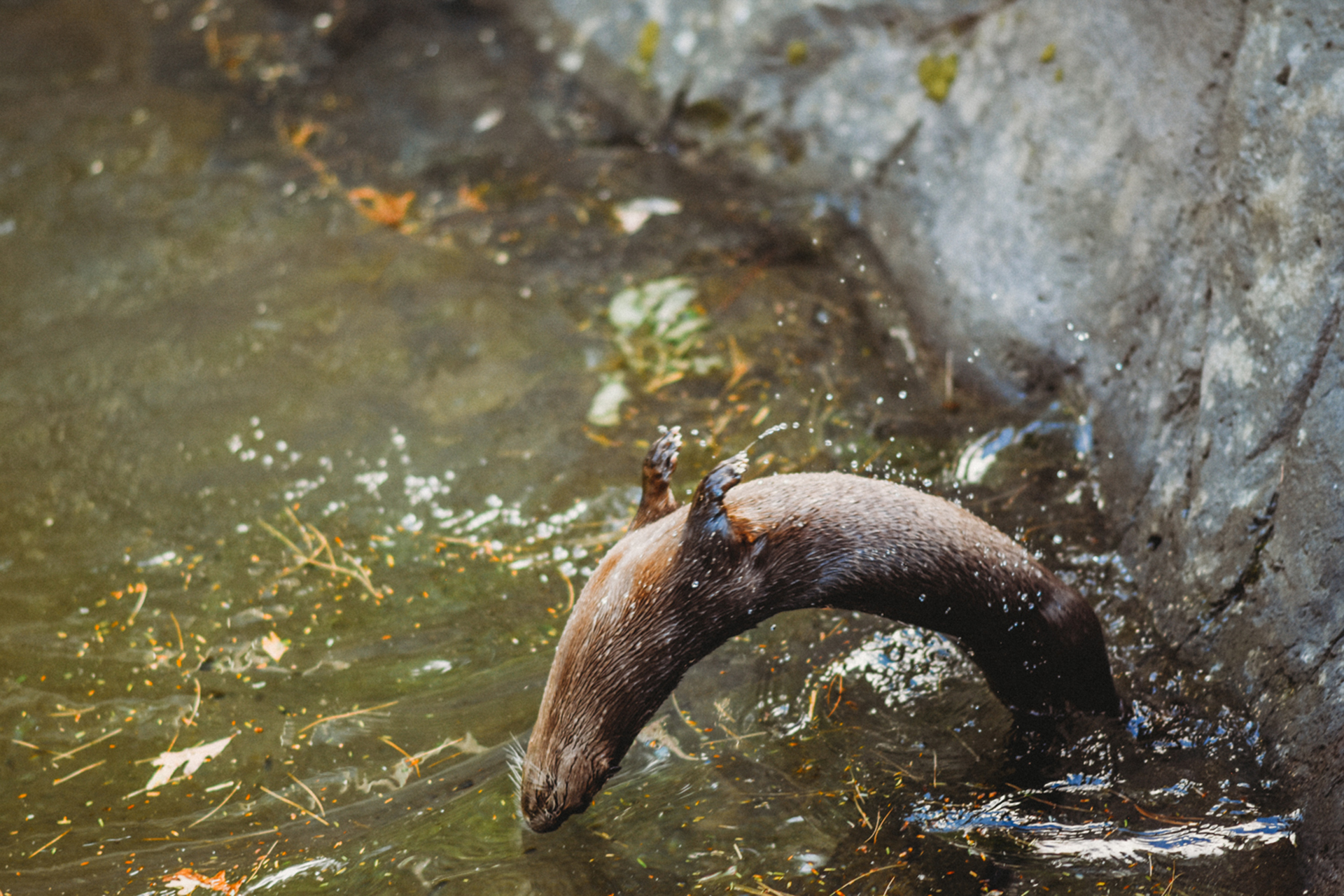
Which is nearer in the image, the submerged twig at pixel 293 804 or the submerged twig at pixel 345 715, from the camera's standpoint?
the submerged twig at pixel 293 804

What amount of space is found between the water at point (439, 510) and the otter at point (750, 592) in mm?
330

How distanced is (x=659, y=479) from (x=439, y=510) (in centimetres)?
126

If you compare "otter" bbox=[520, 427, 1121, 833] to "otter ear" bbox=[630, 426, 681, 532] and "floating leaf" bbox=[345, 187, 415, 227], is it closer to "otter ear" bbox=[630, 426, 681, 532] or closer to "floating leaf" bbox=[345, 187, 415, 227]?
"otter ear" bbox=[630, 426, 681, 532]

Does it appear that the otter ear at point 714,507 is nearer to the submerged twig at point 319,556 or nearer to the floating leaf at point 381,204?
the submerged twig at point 319,556

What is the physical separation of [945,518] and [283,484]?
213cm

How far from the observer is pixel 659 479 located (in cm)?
210

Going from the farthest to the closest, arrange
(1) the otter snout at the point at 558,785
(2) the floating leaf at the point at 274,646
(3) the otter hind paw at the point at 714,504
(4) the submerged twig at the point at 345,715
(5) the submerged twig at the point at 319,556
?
(5) the submerged twig at the point at 319,556 → (2) the floating leaf at the point at 274,646 → (4) the submerged twig at the point at 345,715 → (1) the otter snout at the point at 558,785 → (3) the otter hind paw at the point at 714,504

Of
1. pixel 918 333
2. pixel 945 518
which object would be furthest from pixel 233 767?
pixel 918 333


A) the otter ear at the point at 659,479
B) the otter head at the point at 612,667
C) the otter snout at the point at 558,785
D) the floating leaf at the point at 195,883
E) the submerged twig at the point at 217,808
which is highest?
the otter ear at the point at 659,479

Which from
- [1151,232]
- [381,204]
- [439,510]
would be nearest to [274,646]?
[439,510]

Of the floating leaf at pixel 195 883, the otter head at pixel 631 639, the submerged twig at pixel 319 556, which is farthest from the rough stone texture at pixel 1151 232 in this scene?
the floating leaf at pixel 195 883

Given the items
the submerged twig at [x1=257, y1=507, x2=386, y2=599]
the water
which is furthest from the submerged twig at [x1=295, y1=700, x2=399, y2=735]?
the submerged twig at [x1=257, y1=507, x2=386, y2=599]

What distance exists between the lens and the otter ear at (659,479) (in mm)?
2068

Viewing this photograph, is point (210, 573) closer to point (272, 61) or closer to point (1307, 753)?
point (1307, 753)
